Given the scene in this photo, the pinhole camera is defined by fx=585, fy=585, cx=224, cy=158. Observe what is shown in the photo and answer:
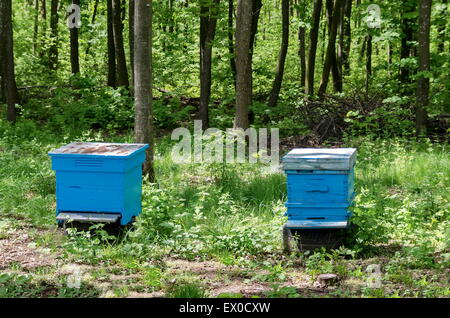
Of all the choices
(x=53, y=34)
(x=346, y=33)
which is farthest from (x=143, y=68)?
(x=346, y=33)

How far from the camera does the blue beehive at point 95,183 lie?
6586 millimetres

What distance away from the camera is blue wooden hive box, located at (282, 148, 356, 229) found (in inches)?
249

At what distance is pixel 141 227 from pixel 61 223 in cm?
96

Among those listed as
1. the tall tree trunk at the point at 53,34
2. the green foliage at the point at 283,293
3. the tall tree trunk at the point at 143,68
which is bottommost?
the green foliage at the point at 283,293

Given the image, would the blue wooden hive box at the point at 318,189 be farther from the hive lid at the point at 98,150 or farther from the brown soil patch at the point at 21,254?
the brown soil patch at the point at 21,254

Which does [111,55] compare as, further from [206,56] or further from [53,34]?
[53,34]

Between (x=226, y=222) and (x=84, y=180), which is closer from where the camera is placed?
(x=84, y=180)

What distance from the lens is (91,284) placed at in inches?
214

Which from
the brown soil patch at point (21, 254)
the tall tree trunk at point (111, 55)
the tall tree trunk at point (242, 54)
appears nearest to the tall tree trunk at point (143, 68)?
the brown soil patch at point (21, 254)

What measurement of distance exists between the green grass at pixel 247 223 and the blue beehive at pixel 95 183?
26 cm

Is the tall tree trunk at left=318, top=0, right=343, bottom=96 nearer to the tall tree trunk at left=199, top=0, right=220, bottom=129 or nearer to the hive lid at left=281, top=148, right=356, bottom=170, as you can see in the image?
the tall tree trunk at left=199, top=0, right=220, bottom=129
